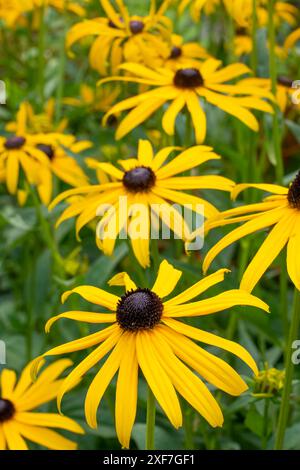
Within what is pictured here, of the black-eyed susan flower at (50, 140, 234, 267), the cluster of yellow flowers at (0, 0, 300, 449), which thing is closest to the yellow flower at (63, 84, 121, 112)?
the cluster of yellow flowers at (0, 0, 300, 449)

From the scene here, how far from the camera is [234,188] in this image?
1157mm

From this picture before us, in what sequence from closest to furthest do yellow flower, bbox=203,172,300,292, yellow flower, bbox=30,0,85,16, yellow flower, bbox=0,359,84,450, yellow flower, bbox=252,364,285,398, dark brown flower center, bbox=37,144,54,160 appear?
yellow flower, bbox=203,172,300,292 < yellow flower, bbox=252,364,285,398 < yellow flower, bbox=0,359,84,450 < dark brown flower center, bbox=37,144,54,160 < yellow flower, bbox=30,0,85,16

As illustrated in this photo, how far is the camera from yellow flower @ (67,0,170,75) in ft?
5.05

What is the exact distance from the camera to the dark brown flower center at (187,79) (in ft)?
4.61

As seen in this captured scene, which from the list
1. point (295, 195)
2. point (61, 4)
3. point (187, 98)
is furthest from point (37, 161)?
point (295, 195)

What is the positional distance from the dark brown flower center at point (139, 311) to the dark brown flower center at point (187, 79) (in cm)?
56

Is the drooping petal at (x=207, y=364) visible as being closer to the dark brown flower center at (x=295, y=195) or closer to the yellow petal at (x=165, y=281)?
the yellow petal at (x=165, y=281)

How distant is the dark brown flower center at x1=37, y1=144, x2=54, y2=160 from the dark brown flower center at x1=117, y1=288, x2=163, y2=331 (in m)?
0.69

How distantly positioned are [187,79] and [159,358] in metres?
0.65

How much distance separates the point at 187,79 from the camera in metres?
1.41

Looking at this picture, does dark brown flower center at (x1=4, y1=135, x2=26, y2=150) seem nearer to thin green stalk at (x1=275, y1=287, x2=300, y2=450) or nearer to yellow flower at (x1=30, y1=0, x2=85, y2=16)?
yellow flower at (x1=30, y1=0, x2=85, y2=16)

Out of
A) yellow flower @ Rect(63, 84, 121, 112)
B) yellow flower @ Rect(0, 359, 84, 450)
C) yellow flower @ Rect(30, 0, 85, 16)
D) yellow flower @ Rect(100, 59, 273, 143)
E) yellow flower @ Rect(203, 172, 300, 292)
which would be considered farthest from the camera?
yellow flower @ Rect(63, 84, 121, 112)

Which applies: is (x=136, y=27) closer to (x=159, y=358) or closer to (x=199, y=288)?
(x=199, y=288)

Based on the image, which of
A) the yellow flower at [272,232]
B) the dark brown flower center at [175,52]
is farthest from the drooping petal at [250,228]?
the dark brown flower center at [175,52]
